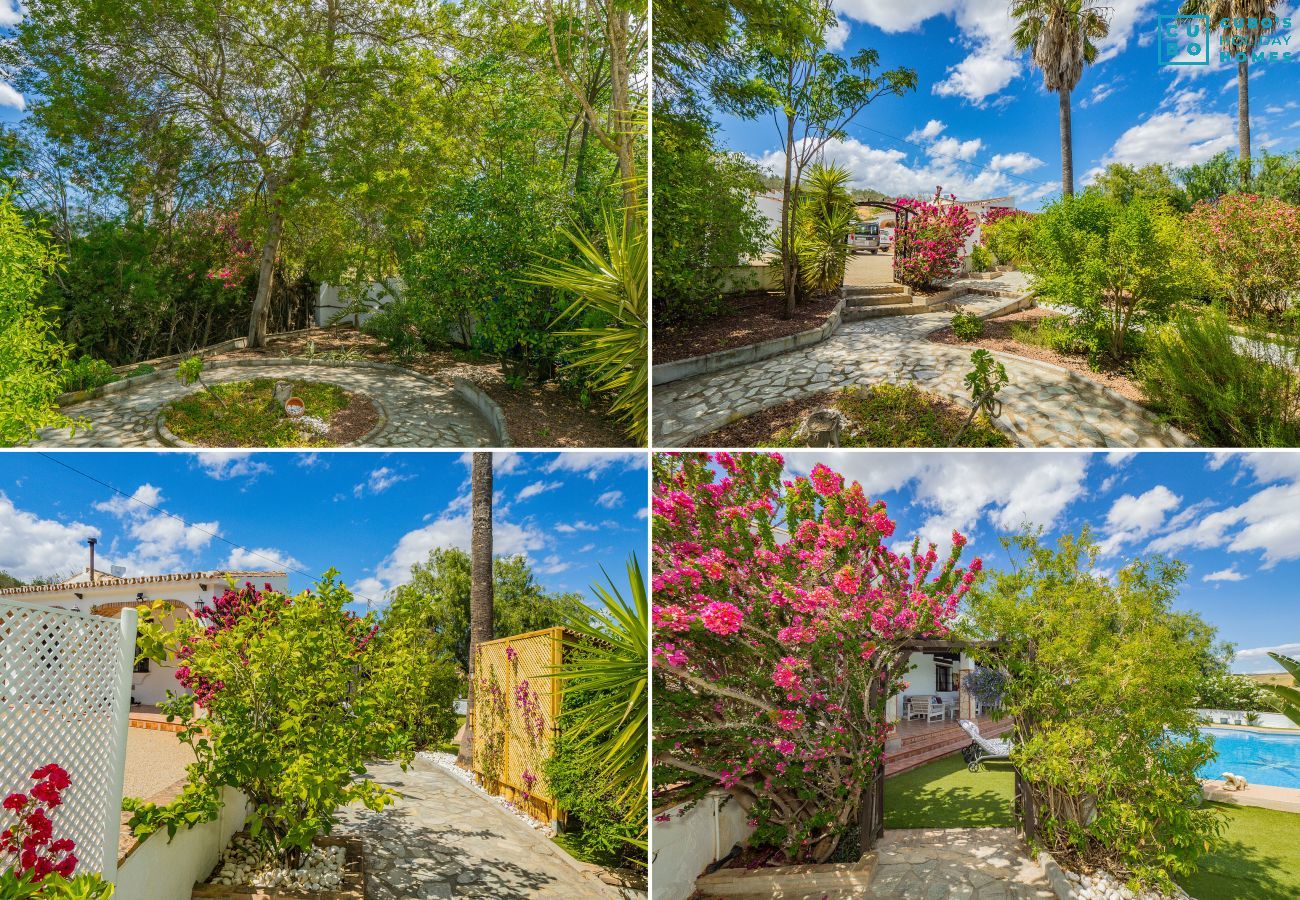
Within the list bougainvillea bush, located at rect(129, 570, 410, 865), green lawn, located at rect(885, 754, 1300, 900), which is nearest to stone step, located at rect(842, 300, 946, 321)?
green lawn, located at rect(885, 754, 1300, 900)

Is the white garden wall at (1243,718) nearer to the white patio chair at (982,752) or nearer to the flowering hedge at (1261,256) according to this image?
the white patio chair at (982,752)

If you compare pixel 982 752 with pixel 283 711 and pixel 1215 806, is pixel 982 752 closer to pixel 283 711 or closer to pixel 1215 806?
pixel 1215 806

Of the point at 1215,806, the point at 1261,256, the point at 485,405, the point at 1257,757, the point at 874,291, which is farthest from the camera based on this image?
the point at 1257,757

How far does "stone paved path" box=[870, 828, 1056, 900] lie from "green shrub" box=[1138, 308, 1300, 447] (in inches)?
134

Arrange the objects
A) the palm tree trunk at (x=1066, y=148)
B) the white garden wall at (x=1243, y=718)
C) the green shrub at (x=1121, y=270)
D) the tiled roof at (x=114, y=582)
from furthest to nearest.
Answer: the tiled roof at (x=114, y=582)
the white garden wall at (x=1243, y=718)
the green shrub at (x=1121, y=270)
the palm tree trunk at (x=1066, y=148)

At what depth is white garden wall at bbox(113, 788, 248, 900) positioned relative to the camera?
3.20 metres

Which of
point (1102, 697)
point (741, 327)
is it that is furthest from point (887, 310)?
point (1102, 697)

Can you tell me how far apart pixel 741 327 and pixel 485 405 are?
2.39m

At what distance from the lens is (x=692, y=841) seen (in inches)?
168

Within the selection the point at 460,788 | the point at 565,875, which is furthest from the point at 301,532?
the point at 565,875

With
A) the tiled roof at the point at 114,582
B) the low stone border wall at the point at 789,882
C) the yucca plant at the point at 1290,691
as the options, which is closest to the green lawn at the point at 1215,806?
the yucca plant at the point at 1290,691

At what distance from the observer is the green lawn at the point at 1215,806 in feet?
15.0

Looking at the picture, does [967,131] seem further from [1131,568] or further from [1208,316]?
[1131,568]

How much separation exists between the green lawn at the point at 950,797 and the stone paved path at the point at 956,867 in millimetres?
347
